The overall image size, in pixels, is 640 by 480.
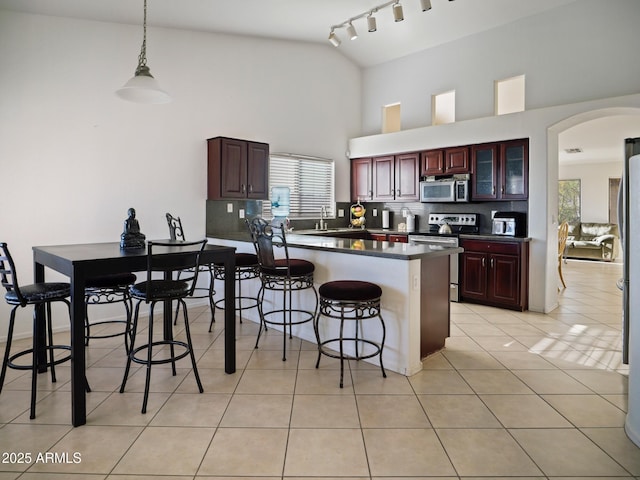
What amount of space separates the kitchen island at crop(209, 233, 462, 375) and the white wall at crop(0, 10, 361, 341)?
2149mm

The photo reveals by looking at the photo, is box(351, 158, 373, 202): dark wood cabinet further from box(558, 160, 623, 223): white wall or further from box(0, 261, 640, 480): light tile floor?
box(558, 160, 623, 223): white wall

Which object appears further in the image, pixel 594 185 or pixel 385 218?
pixel 594 185

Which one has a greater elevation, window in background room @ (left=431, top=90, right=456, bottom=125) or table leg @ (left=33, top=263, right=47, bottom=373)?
window in background room @ (left=431, top=90, right=456, bottom=125)

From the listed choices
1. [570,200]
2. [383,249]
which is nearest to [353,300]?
[383,249]

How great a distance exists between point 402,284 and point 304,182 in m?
3.71

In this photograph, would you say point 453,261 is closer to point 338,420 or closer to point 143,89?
point 338,420

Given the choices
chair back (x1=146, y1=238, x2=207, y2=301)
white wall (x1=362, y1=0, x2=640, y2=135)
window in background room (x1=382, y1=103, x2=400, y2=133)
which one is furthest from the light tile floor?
window in background room (x1=382, y1=103, x2=400, y2=133)

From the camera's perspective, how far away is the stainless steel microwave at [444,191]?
5512mm

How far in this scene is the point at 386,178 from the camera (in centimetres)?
647

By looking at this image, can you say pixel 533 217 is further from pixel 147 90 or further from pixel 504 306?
pixel 147 90

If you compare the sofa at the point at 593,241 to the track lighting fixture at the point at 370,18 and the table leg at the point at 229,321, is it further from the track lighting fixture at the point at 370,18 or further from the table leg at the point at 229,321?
the table leg at the point at 229,321

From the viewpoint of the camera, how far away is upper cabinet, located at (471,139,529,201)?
195 inches

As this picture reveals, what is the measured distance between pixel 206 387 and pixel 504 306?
374 cm

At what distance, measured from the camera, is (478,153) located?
536 cm
